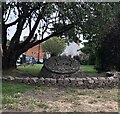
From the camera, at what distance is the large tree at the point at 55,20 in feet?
40.5

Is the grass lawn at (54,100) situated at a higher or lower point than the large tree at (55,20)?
lower

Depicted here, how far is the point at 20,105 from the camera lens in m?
7.00

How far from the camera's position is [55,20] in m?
15.9

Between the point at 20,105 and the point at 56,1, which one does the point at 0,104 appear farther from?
the point at 56,1

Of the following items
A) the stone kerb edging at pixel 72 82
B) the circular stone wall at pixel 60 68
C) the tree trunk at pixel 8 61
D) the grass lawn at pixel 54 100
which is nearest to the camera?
the grass lawn at pixel 54 100

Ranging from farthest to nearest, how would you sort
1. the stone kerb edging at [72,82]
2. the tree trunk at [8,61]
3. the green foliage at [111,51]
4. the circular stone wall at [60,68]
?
1. the green foliage at [111,51]
2. the tree trunk at [8,61]
3. the circular stone wall at [60,68]
4. the stone kerb edging at [72,82]

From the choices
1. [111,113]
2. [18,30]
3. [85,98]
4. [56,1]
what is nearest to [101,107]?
[111,113]

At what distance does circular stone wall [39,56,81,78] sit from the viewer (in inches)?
488

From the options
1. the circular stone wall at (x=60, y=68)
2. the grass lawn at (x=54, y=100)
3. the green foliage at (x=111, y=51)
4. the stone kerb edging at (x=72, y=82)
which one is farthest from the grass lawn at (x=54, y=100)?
the green foliage at (x=111, y=51)

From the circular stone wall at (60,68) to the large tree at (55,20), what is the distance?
177 centimetres

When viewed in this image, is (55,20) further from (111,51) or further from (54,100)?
(54,100)

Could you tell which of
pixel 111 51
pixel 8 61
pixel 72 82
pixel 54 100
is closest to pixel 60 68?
pixel 72 82

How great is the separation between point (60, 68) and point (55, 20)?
13.2ft

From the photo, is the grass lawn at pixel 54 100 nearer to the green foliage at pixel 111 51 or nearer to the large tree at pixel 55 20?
the large tree at pixel 55 20
